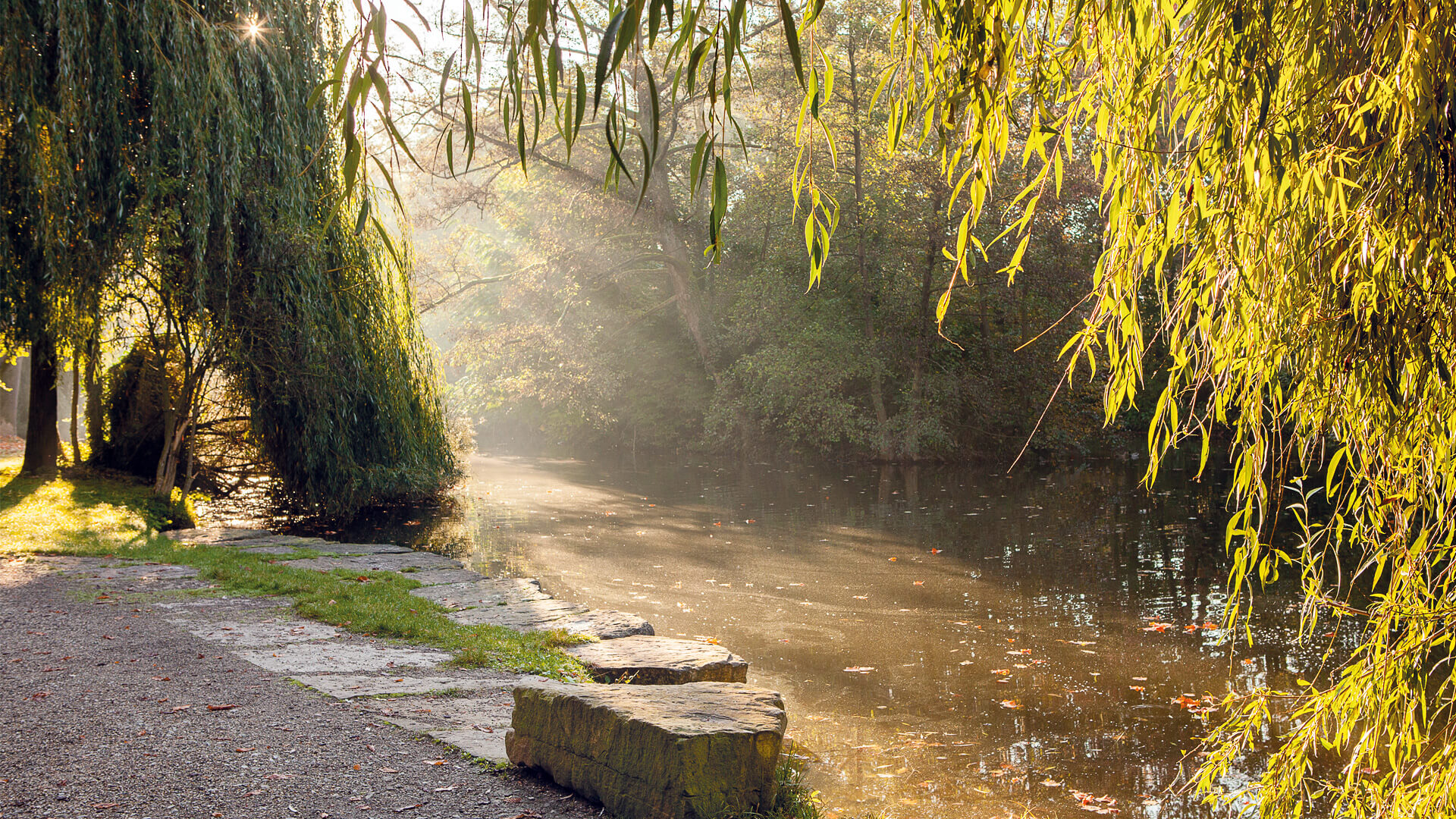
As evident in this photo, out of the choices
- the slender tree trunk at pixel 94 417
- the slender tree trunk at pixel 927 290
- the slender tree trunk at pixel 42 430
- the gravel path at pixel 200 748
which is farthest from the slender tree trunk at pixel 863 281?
the gravel path at pixel 200 748

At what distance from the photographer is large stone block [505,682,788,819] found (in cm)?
314

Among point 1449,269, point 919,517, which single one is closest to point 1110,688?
point 1449,269

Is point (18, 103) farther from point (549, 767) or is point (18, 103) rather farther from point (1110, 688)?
point (1110, 688)

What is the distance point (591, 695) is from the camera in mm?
3529

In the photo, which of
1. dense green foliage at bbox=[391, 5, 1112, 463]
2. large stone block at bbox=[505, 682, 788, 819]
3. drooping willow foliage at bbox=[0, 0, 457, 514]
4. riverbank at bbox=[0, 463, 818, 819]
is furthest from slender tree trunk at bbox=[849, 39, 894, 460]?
large stone block at bbox=[505, 682, 788, 819]

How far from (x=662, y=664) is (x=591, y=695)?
1.66 meters

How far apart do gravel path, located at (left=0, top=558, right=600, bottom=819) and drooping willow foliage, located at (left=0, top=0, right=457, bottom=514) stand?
479cm

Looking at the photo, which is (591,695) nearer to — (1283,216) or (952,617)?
(1283,216)

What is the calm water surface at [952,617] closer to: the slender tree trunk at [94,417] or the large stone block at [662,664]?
the large stone block at [662,664]

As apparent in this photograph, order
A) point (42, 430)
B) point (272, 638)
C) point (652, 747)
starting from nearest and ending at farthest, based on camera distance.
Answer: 1. point (652, 747)
2. point (272, 638)
3. point (42, 430)

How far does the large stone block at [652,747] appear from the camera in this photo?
10.3 ft

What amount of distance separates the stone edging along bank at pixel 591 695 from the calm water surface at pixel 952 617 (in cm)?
72

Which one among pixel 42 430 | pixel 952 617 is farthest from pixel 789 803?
pixel 42 430

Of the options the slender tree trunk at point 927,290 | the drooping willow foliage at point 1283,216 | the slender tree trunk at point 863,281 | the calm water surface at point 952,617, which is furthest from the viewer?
the slender tree trunk at point 863,281
